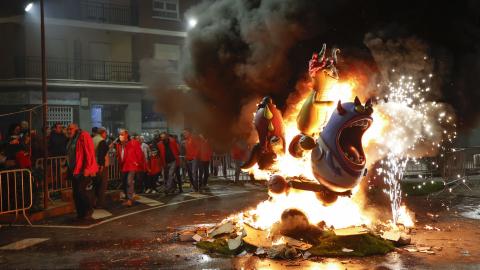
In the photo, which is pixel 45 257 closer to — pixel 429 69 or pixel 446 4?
pixel 429 69

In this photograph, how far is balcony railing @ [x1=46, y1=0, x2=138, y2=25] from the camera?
26.9 m

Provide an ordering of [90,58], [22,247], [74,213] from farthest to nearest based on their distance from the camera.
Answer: [90,58] < [74,213] < [22,247]

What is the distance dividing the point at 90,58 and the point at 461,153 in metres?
20.2

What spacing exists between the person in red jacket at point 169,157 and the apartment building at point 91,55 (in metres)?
10.9

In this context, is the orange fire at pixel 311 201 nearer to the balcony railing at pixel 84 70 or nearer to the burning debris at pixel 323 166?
the burning debris at pixel 323 166

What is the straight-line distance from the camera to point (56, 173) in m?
12.4

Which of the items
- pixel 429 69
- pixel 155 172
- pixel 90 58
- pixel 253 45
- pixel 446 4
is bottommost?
pixel 155 172

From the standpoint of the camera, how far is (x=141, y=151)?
13.3 m

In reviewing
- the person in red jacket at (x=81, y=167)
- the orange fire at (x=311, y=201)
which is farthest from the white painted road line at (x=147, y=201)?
the orange fire at (x=311, y=201)

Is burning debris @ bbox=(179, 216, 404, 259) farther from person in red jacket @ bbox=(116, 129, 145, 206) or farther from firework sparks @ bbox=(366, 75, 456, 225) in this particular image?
person in red jacket @ bbox=(116, 129, 145, 206)

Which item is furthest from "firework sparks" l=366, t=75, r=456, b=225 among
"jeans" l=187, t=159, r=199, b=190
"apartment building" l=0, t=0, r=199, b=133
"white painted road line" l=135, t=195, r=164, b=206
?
"apartment building" l=0, t=0, r=199, b=133

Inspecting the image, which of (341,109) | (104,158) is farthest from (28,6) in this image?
(341,109)

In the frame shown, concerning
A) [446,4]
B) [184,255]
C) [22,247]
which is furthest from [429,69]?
[22,247]

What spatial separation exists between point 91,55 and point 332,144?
23217mm
